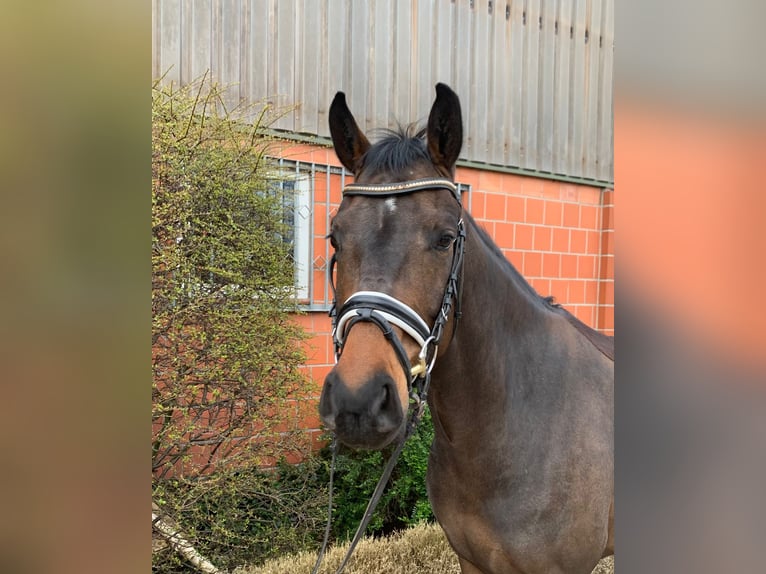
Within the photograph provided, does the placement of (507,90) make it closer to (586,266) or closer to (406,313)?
(586,266)

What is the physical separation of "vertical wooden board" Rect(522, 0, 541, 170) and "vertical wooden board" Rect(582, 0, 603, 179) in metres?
0.80

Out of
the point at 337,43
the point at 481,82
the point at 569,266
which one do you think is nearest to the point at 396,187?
the point at 337,43

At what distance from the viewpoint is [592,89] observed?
21.0 ft

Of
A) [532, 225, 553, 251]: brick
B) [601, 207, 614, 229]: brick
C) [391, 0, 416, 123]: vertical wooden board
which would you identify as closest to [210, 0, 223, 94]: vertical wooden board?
[391, 0, 416, 123]: vertical wooden board

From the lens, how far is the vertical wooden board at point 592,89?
634 cm

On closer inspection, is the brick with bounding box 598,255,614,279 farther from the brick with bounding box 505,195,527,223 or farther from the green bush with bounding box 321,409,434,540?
the green bush with bounding box 321,409,434,540

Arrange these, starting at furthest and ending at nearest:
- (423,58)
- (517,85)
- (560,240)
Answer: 1. (560,240)
2. (517,85)
3. (423,58)

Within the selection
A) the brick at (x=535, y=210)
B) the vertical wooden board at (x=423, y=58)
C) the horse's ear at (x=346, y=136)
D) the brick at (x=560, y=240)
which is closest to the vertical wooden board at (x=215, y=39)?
the vertical wooden board at (x=423, y=58)

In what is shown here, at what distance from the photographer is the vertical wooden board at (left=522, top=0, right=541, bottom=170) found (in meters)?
5.78

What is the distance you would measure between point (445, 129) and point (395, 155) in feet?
0.63

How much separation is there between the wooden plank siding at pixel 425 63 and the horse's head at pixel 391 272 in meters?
1.93
